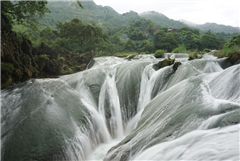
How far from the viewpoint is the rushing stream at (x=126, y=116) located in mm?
2100

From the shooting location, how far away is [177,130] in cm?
250

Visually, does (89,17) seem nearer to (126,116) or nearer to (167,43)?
(167,43)

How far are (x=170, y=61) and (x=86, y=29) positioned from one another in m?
12.5

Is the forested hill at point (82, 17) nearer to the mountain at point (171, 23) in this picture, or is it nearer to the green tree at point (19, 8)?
the mountain at point (171, 23)

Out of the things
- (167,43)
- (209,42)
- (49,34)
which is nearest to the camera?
(49,34)

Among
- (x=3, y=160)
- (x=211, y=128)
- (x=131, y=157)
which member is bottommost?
(x=3, y=160)

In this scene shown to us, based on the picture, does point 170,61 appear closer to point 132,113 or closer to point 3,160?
point 132,113

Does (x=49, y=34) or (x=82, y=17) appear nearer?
(x=49, y=34)

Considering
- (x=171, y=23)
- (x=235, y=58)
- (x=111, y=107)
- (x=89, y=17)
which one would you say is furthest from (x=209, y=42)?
(x=171, y=23)

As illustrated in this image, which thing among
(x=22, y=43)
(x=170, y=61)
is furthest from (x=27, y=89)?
(x=170, y=61)

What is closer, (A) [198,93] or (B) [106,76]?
(A) [198,93]

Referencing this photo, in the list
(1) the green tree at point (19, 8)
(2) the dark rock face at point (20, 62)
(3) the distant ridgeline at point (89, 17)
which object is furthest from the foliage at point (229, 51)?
(3) the distant ridgeline at point (89, 17)

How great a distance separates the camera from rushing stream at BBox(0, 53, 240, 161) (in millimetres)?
2100

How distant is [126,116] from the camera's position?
6.32 metres
